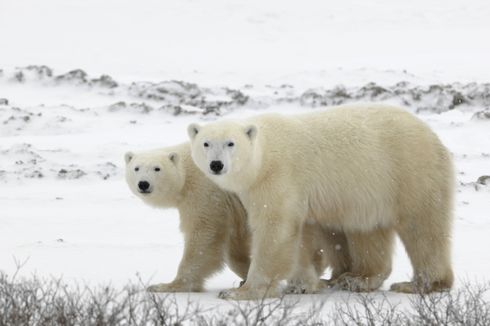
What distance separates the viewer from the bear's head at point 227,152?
5.57 meters

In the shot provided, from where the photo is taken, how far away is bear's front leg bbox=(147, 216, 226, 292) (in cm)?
605

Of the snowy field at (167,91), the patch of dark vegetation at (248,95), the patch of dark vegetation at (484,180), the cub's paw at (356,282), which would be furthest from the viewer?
the patch of dark vegetation at (248,95)

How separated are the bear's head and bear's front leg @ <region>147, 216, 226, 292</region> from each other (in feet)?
1.46

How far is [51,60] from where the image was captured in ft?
82.3

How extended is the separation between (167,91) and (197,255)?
12223 millimetres

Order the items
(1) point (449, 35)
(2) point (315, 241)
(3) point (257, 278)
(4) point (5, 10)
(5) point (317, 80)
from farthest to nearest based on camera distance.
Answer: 1. (4) point (5, 10)
2. (1) point (449, 35)
3. (5) point (317, 80)
4. (2) point (315, 241)
5. (3) point (257, 278)

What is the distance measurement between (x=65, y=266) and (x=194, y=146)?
147 centimetres

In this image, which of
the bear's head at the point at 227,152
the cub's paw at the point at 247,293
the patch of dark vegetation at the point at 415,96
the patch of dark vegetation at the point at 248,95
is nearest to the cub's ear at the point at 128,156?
the bear's head at the point at 227,152

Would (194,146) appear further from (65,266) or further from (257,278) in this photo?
(65,266)

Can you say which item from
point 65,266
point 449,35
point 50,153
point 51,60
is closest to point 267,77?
point 51,60

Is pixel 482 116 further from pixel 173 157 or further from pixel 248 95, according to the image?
pixel 173 157

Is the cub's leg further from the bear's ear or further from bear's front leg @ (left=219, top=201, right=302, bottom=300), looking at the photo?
the bear's ear

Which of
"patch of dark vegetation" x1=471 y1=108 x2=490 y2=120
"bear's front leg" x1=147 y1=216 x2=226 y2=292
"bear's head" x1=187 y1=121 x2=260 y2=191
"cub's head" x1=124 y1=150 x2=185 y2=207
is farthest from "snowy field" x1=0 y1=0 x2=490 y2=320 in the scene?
"bear's head" x1=187 y1=121 x2=260 y2=191

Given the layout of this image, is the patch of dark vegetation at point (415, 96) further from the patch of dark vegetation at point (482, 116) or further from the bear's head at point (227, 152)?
the bear's head at point (227, 152)
